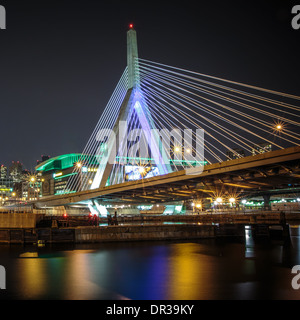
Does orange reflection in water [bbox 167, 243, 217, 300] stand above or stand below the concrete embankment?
below

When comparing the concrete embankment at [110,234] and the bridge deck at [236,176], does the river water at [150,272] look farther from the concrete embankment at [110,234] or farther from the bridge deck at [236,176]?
the bridge deck at [236,176]

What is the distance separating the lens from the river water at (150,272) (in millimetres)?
11906

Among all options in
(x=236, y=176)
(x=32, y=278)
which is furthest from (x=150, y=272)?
(x=236, y=176)

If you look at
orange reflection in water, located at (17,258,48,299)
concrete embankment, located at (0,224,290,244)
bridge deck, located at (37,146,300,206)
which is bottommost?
orange reflection in water, located at (17,258,48,299)

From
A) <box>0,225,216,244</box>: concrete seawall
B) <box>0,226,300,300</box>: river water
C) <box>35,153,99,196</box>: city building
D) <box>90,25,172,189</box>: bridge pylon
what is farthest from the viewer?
<box>35,153,99,196</box>: city building

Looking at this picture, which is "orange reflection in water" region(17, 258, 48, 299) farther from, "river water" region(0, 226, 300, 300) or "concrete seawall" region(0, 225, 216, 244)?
"concrete seawall" region(0, 225, 216, 244)

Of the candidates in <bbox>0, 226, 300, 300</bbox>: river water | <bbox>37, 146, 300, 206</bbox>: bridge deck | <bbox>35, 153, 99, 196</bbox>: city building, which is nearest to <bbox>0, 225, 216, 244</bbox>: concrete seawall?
<bbox>0, 226, 300, 300</bbox>: river water

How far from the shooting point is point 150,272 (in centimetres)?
1588

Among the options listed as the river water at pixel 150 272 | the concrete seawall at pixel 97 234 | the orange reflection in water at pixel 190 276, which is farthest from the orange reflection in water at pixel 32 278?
the concrete seawall at pixel 97 234

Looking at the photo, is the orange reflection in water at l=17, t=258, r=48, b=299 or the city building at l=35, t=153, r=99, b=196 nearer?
the orange reflection in water at l=17, t=258, r=48, b=299

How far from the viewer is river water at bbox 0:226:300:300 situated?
11906 millimetres

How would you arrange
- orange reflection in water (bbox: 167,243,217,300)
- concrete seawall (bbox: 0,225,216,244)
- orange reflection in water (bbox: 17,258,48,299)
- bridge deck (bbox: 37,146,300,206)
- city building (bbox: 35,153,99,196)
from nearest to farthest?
orange reflection in water (bbox: 167,243,217,300) < orange reflection in water (bbox: 17,258,48,299) < bridge deck (bbox: 37,146,300,206) < concrete seawall (bbox: 0,225,216,244) < city building (bbox: 35,153,99,196)

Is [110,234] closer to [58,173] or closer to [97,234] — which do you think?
[97,234]
